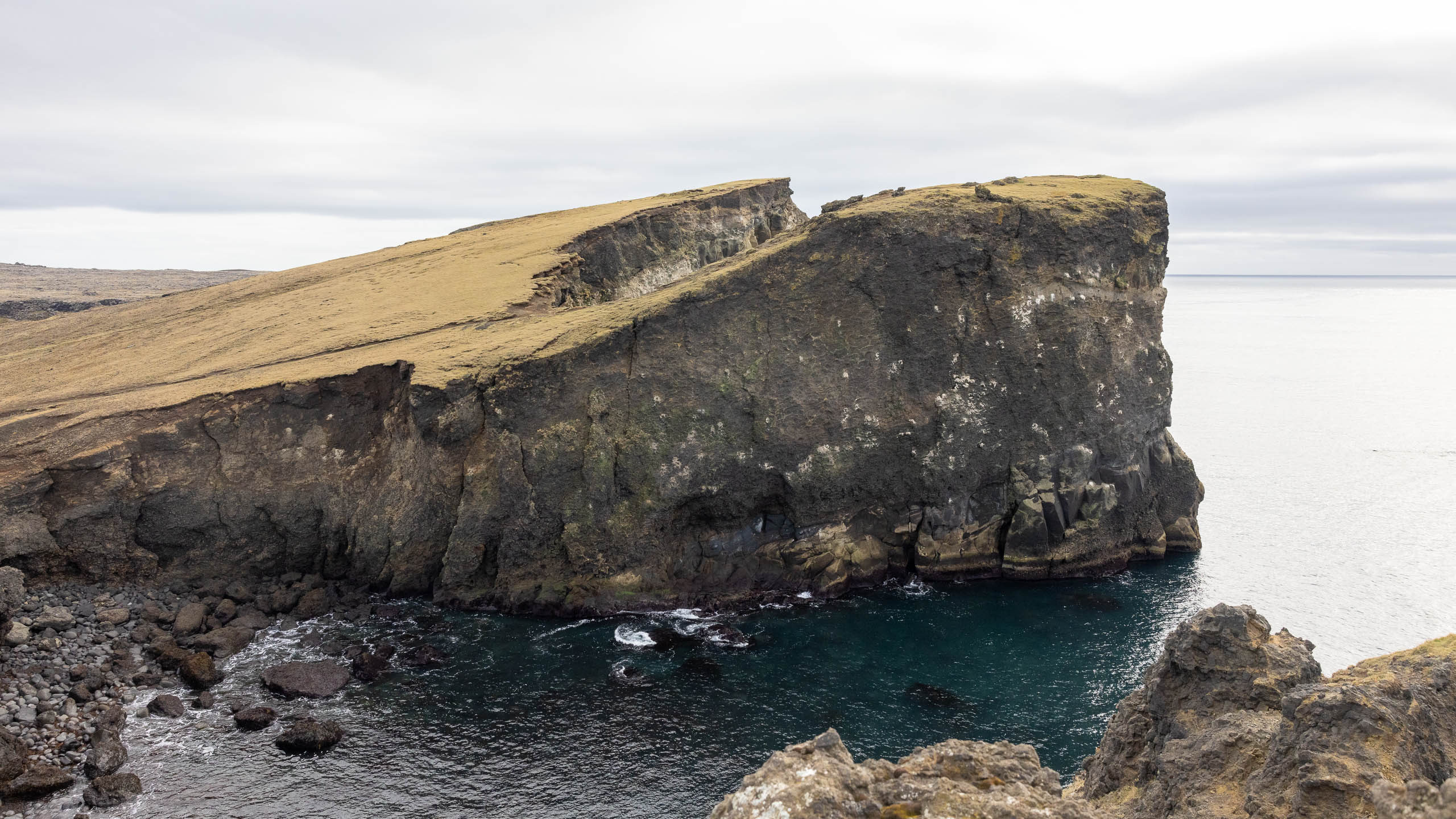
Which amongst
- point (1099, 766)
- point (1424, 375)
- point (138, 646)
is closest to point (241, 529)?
point (138, 646)

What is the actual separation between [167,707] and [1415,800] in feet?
108

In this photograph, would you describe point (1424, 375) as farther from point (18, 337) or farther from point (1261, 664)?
point (18, 337)

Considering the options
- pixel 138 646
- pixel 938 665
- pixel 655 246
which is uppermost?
pixel 655 246

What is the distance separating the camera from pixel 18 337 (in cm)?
5597

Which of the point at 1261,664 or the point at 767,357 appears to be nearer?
the point at 1261,664

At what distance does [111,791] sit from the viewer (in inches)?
951

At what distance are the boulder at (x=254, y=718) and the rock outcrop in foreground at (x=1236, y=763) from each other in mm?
23017

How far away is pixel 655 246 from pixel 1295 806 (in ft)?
170

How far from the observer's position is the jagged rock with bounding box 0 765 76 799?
23.8m

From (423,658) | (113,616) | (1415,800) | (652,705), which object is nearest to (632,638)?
(652,705)

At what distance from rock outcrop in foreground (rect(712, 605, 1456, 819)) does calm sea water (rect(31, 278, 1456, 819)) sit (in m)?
12.0

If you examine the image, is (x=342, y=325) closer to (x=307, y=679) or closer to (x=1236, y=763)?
(x=307, y=679)

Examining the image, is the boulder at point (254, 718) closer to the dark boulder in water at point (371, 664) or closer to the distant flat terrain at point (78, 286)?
the dark boulder in water at point (371, 664)

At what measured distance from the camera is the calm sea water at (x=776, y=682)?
82.2 ft
